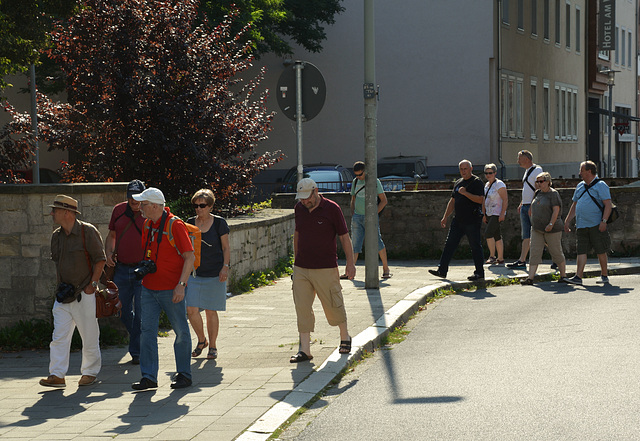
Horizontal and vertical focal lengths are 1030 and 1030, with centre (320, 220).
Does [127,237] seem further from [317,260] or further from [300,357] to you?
[300,357]

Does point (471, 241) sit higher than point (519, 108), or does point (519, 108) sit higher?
point (519, 108)

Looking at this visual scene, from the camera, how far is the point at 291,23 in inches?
1421

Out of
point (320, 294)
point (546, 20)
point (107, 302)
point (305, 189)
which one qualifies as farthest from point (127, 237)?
point (546, 20)

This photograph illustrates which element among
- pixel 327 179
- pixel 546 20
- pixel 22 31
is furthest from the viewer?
pixel 546 20

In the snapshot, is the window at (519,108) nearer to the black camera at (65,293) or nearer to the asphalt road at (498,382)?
the asphalt road at (498,382)

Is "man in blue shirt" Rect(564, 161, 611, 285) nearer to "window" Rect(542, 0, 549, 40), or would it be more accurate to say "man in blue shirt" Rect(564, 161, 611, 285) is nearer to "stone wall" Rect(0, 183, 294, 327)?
"stone wall" Rect(0, 183, 294, 327)

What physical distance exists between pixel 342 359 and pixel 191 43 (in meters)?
7.40

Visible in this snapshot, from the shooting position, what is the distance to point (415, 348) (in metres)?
10.0

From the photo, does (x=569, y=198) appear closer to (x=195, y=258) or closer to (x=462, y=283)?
(x=462, y=283)

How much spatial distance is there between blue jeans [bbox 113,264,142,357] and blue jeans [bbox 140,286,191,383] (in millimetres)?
1279

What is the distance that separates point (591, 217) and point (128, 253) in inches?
Answer: 319

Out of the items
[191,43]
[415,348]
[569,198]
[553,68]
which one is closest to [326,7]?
[553,68]

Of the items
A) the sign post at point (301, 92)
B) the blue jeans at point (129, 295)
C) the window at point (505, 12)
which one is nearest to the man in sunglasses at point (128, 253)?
the blue jeans at point (129, 295)

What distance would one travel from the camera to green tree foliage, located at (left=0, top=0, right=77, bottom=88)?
15836 millimetres
